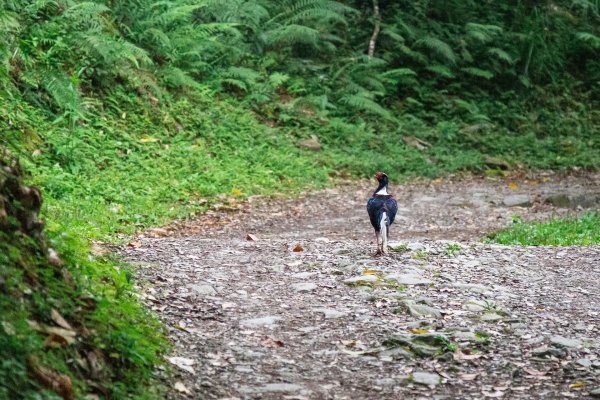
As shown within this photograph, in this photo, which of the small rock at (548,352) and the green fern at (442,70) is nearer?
the small rock at (548,352)

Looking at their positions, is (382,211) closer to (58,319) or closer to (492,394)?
(492,394)

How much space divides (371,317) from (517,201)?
8.50 m

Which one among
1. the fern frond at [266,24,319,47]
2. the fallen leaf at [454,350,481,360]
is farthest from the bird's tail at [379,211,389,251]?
the fern frond at [266,24,319,47]

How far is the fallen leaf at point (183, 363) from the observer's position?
174 inches

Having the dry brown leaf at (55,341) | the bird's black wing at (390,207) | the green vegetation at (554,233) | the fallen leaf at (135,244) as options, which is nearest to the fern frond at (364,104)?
the green vegetation at (554,233)

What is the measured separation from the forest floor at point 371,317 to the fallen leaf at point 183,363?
0.05ft

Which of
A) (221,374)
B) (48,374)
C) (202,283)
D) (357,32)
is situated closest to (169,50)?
(357,32)

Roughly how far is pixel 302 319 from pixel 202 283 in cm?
103

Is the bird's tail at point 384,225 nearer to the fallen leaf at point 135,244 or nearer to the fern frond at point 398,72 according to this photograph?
the fallen leaf at point 135,244

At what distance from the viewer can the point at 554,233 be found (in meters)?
10.1

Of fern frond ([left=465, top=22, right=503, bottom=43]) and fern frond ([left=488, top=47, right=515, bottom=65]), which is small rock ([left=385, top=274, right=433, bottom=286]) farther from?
fern frond ([left=465, top=22, right=503, bottom=43])

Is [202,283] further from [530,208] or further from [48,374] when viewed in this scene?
[530,208]

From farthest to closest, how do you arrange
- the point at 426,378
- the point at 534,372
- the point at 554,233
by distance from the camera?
the point at 554,233 < the point at 534,372 < the point at 426,378

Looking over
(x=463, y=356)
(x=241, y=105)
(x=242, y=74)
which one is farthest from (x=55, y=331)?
(x=242, y=74)
